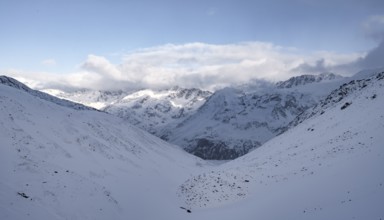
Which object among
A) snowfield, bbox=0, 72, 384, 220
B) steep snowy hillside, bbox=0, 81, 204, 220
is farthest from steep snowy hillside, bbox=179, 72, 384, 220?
steep snowy hillside, bbox=0, 81, 204, 220

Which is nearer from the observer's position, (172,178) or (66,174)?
(66,174)

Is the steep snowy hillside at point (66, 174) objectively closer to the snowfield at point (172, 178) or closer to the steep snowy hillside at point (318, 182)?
the snowfield at point (172, 178)

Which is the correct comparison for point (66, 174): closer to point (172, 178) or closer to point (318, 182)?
point (318, 182)

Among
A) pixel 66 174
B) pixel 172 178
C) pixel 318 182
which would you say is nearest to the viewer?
pixel 318 182

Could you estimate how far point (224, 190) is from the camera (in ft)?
139

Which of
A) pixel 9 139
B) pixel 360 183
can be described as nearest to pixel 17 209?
pixel 9 139

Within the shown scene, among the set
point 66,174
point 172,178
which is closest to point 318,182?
point 66,174

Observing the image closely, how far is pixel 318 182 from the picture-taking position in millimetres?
30406

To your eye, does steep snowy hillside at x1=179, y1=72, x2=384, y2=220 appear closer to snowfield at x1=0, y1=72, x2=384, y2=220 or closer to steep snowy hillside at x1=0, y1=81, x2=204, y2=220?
snowfield at x1=0, y1=72, x2=384, y2=220

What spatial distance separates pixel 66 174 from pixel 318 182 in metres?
22.9

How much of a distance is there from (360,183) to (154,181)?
3348 cm

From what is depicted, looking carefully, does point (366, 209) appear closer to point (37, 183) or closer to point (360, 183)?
point (360, 183)

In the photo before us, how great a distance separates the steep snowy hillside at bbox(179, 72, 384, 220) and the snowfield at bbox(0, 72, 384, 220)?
0.11 m

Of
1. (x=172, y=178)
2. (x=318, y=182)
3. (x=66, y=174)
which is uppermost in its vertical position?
(x=318, y=182)
